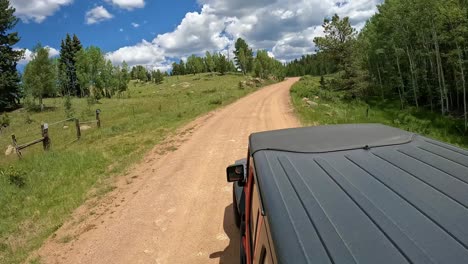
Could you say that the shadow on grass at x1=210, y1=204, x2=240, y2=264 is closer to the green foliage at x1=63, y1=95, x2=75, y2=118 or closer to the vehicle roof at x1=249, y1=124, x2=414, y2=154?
the vehicle roof at x1=249, y1=124, x2=414, y2=154

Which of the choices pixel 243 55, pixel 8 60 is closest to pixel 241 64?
pixel 243 55

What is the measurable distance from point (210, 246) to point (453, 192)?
4335 millimetres

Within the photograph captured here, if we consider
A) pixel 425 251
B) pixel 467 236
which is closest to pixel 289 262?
pixel 425 251

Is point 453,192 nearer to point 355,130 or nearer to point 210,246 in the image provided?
point 355,130

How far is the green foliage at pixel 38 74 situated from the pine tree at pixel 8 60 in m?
5.79

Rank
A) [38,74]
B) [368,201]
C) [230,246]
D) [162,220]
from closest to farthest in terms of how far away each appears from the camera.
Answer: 1. [368,201]
2. [230,246]
3. [162,220]
4. [38,74]

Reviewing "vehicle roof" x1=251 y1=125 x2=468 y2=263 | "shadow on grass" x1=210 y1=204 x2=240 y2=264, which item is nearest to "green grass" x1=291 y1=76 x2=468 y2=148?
"shadow on grass" x1=210 y1=204 x2=240 y2=264

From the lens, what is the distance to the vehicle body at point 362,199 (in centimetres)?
164

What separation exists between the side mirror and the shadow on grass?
4.95ft

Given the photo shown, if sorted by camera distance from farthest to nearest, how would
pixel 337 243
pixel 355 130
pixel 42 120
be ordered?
pixel 42 120 → pixel 355 130 → pixel 337 243

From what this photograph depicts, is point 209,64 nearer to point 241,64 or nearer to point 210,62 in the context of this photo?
point 210,62

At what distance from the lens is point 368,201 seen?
2.09 m

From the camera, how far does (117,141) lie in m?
15.3

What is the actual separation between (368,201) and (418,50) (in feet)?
112
